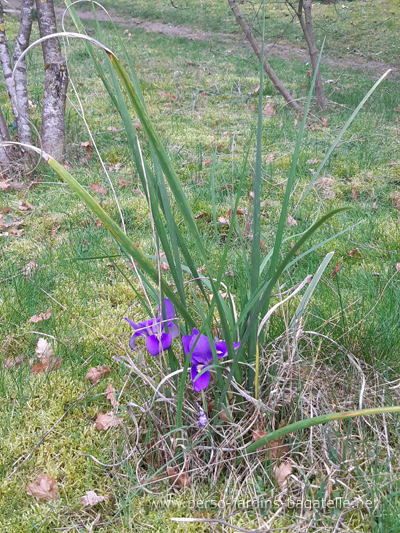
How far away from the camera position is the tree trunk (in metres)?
3.82

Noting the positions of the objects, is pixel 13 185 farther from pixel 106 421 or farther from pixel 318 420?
pixel 318 420

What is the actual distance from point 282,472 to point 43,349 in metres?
1.11

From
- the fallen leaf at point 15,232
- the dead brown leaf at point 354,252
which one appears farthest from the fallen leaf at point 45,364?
the dead brown leaf at point 354,252

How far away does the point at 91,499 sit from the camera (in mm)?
1195

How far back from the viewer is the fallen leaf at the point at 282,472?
3.87 feet

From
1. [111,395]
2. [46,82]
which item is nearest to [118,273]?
[111,395]

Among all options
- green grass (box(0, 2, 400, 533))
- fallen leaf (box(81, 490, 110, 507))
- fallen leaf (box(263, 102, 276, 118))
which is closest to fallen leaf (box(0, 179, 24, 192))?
green grass (box(0, 2, 400, 533))

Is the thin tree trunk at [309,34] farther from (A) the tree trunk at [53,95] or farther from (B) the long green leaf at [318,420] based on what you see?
(B) the long green leaf at [318,420]

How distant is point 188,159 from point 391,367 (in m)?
3.15

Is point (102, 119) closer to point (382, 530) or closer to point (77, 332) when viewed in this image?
point (77, 332)

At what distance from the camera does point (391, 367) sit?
146 centimetres

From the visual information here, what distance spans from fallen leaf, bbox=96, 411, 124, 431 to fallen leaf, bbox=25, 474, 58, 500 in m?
0.22

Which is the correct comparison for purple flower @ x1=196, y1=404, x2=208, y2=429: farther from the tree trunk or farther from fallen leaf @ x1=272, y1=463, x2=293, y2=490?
the tree trunk

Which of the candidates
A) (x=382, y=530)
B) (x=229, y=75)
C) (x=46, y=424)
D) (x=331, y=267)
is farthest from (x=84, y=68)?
(x=382, y=530)
